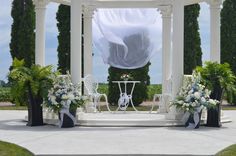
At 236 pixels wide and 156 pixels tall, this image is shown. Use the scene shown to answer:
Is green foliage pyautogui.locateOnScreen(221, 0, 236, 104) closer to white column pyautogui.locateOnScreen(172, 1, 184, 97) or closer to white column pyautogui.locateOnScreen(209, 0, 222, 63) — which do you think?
white column pyautogui.locateOnScreen(209, 0, 222, 63)

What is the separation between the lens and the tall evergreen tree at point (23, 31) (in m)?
29.8

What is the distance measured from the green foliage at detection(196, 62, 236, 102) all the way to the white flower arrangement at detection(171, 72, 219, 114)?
0.84 feet

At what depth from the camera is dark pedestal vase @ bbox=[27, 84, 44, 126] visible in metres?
13.3

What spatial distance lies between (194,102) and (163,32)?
17.8ft

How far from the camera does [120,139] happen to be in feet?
33.4

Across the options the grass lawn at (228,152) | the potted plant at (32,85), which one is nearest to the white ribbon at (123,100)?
the potted plant at (32,85)

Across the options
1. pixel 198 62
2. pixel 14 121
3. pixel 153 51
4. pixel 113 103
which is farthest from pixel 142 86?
pixel 14 121

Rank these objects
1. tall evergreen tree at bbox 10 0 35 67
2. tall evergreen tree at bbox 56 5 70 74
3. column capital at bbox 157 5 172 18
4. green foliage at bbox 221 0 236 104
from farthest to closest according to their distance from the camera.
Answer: green foliage at bbox 221 0 236 104, tall evergreen tree at bbox 10 0 35 67, tall evergreen tree at bbox 56 5 70 74, column capital at bbox 157 5 172 18

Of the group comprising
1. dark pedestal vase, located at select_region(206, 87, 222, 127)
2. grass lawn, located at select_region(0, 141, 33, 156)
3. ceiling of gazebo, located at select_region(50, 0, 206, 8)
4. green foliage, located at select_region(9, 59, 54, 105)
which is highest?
ceiling of gazebo, located at select_region(50, 0, 206, 8)

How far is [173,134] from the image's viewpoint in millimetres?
11094

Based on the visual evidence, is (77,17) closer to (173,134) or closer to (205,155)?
(173,134)

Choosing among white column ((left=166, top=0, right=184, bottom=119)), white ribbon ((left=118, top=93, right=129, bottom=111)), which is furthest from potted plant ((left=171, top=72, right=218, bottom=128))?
white ribbon ((left=118, top=93, right=129, bottom=111))

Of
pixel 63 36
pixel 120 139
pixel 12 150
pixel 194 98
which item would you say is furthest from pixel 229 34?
pixel 12 150

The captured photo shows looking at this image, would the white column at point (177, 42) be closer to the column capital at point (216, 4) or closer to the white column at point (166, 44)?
the column capital at point (216, 4)
